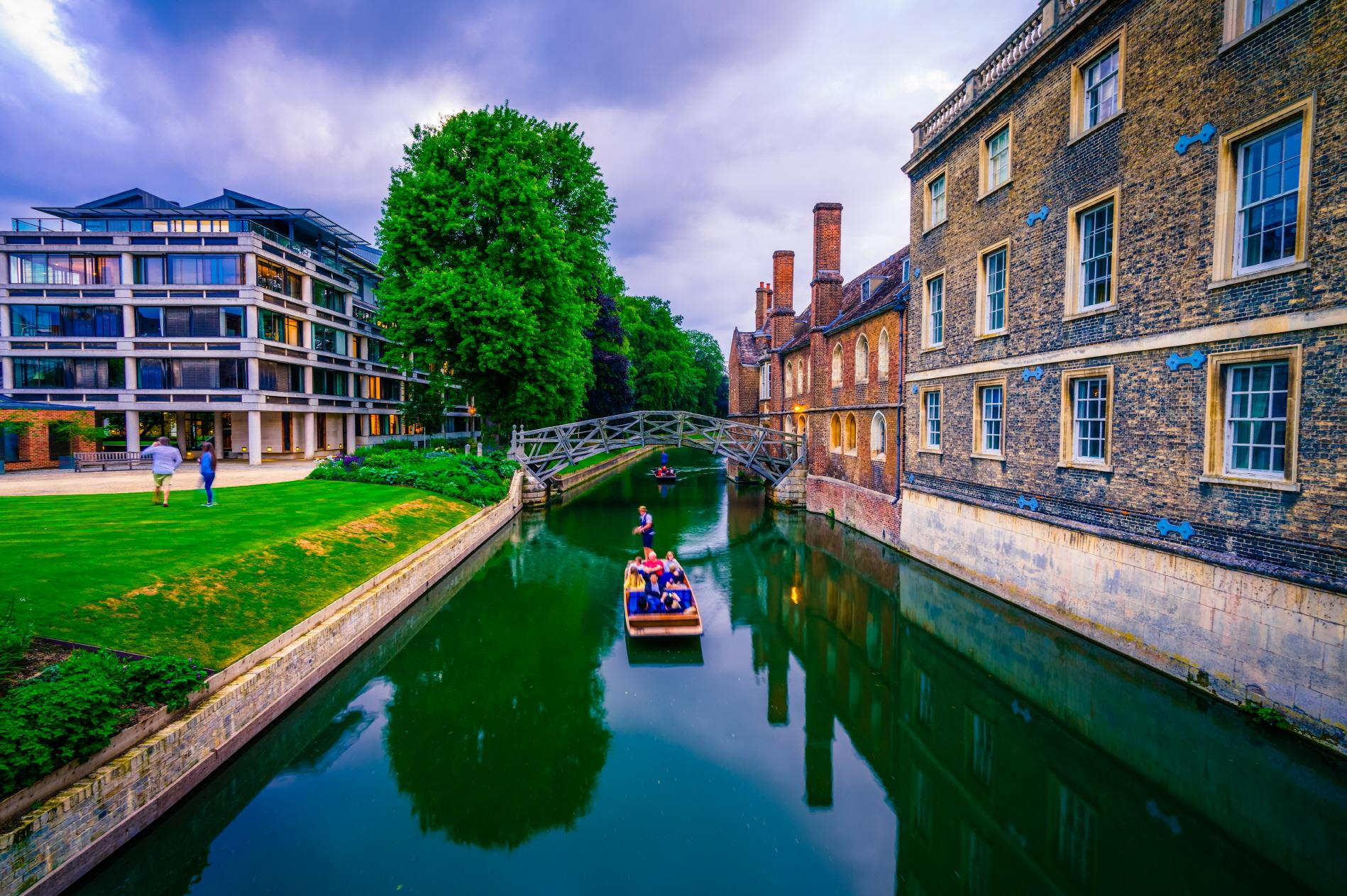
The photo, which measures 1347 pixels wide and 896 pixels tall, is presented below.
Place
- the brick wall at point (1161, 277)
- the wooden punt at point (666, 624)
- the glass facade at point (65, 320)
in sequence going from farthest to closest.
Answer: the glass facade at point (65, 320) → the wooden punt at point (666, 624) → the brick wall at point (1161, 277)

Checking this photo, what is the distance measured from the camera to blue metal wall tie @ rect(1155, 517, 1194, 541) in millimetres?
9109

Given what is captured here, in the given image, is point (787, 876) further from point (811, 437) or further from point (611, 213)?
point (611, 213)

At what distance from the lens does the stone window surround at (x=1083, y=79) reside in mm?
10461

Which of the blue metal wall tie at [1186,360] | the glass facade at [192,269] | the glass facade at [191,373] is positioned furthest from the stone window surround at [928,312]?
the glass facade at [192,269]

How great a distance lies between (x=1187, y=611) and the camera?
351 inches

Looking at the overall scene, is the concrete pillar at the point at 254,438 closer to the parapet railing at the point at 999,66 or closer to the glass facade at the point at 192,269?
the glass facade at the point at 192,269

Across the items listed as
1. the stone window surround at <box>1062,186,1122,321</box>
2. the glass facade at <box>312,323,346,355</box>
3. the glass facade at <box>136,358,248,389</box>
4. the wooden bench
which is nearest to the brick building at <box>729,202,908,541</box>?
the stone window surround at <box>1062,186,1122,321</box>

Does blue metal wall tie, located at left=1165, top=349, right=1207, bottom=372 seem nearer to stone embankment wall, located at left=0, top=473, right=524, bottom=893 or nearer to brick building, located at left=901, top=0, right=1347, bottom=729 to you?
brick building, located at left=901, top=0, right=1347, bottom=729

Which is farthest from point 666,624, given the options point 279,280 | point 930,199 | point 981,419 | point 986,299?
point 279,280

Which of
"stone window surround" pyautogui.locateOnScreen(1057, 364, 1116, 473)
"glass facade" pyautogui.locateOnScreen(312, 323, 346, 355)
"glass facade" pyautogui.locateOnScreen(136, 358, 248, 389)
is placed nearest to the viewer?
"stone window surround" pyautogui.locateOnScreen(1057, 364, 1116, 473)

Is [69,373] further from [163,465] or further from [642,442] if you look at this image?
[642,442]

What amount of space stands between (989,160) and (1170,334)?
7.24m

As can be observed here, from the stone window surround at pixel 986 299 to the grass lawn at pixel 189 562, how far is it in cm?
1453

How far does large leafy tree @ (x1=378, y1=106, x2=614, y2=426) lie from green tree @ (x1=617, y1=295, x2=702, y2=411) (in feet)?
91.0
